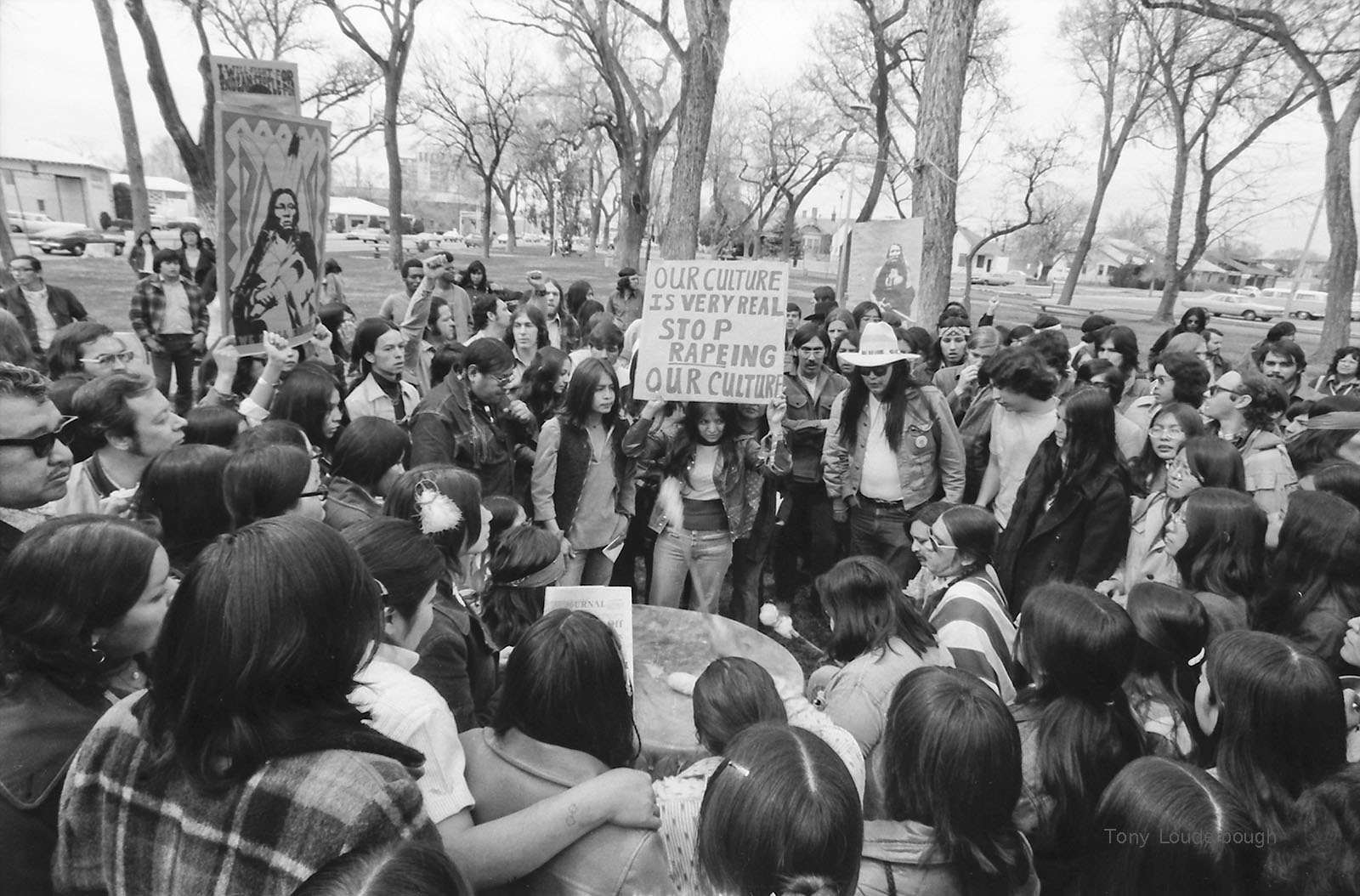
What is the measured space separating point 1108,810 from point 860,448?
320 cm

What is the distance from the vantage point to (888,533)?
4.80 metres

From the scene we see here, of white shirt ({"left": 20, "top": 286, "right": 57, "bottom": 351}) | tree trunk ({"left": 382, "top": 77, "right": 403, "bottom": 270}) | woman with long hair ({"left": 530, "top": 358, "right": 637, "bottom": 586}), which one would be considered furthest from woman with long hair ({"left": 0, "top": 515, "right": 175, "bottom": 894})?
tree trunk ({"left": 382, "top": 77, "right": 403, "bottom": 270})

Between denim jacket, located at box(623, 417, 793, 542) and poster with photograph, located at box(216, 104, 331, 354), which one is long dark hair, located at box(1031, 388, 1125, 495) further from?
poster with photograph, located at box(216, 104, 331, 354)

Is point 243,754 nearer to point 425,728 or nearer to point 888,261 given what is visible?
point 425,728

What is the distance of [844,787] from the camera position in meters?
1.43

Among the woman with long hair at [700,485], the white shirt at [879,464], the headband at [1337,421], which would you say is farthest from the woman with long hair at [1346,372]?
the woman with long hair at [700,485]

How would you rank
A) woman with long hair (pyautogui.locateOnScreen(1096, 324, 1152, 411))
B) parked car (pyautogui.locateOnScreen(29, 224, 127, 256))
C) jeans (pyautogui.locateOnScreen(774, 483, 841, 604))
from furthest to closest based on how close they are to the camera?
parked car (pyautogui.locateOnScreen(29, 224, 127, 256)) → woman with long hair (pyautogui.locateOnScreen(1096, 324, 1152, 411)) → jeans (pyautogui.locateOnScreen(774, 483, 841, 604))

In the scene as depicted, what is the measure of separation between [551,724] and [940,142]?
7.52 meters

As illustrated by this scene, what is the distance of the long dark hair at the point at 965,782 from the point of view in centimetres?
168

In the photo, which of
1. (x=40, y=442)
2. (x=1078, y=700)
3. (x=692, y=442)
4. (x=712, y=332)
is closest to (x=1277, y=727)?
(x=1078, y=700)

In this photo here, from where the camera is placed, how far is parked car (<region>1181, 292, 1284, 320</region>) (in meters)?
35.9

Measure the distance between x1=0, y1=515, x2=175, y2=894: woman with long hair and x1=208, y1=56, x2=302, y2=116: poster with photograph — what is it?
305 centimetres

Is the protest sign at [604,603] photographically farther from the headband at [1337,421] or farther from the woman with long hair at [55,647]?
the headband at [1337,421]

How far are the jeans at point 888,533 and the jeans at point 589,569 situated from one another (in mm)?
1593
